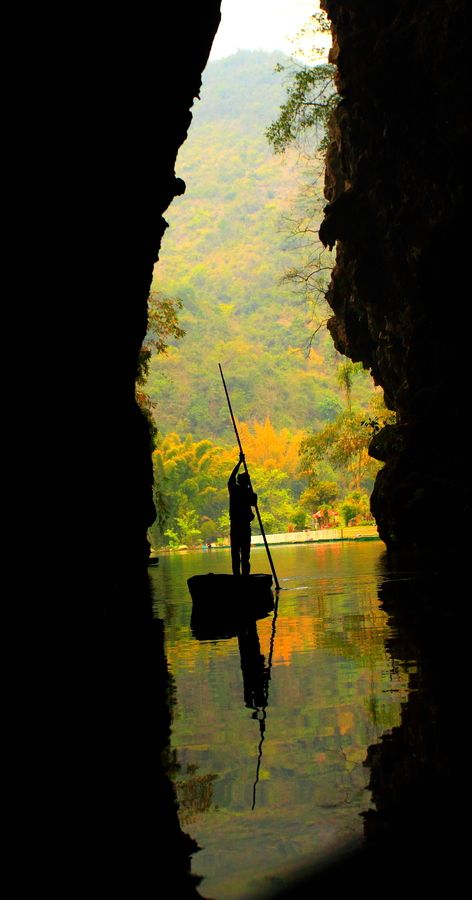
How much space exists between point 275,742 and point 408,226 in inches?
970

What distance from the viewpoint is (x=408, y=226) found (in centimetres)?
2761

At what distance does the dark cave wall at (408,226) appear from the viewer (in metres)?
22.7

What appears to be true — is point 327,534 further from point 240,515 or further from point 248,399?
point 248,399

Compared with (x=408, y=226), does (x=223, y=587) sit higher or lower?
A: lower

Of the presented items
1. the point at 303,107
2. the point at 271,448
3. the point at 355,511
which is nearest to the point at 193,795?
the point at 303,107

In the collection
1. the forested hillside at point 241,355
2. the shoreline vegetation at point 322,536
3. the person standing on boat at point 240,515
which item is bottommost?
the person standing on boat at point 240,515

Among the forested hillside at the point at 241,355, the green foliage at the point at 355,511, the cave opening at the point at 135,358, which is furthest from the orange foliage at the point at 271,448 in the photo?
the cave opening at the point at 135,358

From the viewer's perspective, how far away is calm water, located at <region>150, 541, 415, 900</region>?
3.16 metres

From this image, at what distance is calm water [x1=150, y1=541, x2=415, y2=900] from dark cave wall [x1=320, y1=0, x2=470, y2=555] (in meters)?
→ 15.3

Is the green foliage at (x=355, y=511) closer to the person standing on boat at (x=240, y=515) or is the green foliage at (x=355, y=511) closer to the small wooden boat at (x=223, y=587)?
the person standing on boat at (x=240, y=515)

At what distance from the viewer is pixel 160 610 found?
16.5 metres

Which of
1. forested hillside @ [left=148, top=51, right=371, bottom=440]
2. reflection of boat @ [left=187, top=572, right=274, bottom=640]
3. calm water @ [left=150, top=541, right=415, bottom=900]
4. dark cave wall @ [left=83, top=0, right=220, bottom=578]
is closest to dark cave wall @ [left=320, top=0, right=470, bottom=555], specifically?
dark cave wall @ [left=83, top=0, right=220, bottom=578]

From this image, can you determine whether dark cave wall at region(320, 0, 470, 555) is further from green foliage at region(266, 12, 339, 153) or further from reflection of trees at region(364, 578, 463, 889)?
reflection of trees at region(364, 578, 463, 889)

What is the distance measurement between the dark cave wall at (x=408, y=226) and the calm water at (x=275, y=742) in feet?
50.2
